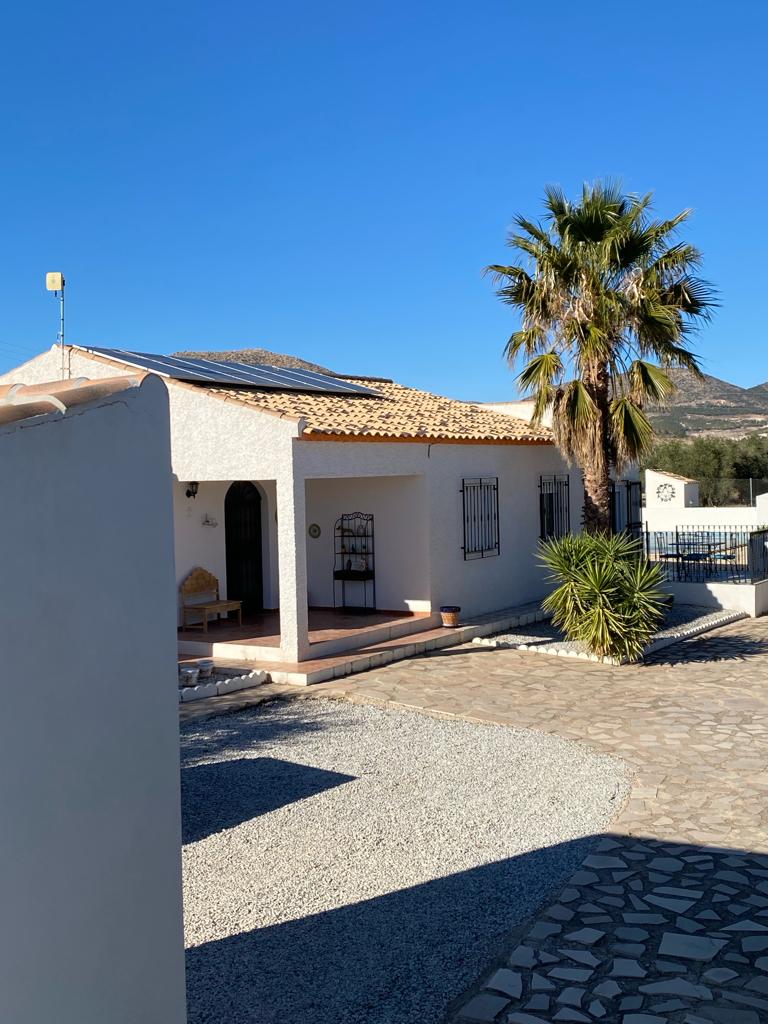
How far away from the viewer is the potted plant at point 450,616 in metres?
14.7

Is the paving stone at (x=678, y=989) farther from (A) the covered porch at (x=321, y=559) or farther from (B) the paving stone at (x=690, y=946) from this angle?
(A) the covered porch at (x=321, y=559)

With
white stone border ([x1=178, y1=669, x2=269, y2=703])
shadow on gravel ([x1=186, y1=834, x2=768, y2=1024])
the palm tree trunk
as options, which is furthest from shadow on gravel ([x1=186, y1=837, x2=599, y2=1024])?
the palm tree trunk

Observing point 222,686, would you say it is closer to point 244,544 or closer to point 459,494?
point 244,544

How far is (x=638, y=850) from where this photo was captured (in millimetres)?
6410

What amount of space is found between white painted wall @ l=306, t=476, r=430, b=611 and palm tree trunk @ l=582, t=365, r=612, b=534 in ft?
9.93

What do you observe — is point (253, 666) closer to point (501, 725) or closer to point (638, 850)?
point (501, 725)

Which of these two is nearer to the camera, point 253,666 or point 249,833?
point 249,833

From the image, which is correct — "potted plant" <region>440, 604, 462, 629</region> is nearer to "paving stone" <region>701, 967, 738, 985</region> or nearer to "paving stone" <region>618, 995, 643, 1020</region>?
"paving stone" <region>701, 967, 738, 985</region>

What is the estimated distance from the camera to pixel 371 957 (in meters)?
5.00

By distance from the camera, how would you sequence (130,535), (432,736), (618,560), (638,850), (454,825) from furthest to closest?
(618,560)
(432,736)
(454,825)
(638,850)
(130,535)

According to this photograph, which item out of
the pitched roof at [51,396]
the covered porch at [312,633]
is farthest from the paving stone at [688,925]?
the covered porch at [312,633]

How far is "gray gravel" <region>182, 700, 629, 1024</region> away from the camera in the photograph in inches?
188

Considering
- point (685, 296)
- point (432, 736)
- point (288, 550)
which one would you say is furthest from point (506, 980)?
point (685, 296)

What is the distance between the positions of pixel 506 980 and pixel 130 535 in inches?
121
